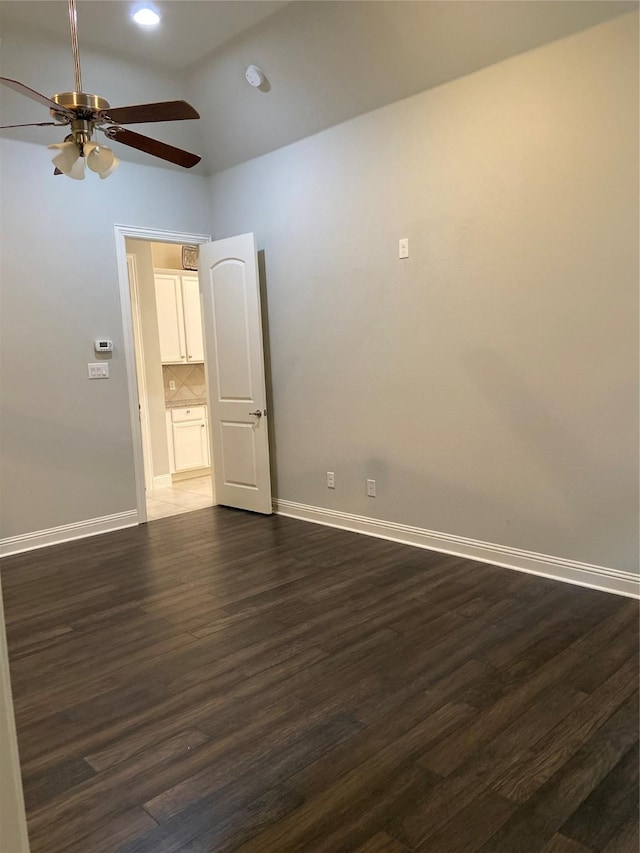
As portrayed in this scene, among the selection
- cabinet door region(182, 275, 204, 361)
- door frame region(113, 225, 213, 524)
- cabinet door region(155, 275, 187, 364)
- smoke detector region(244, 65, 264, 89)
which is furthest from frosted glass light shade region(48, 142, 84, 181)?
cabinet door region(182, 275, 204, 361)

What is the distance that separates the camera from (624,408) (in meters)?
3.09

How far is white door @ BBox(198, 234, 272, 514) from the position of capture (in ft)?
16.1

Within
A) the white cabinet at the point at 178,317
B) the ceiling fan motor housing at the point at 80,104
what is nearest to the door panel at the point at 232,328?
the white cabinet at the point at 178,317

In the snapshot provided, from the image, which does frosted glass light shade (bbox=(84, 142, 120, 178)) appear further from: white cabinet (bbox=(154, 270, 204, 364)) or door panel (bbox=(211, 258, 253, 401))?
white cabinet (bbox=(154, 270, 204, 364))

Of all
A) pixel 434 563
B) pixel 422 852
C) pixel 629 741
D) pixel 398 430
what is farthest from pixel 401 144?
pixel 422 852

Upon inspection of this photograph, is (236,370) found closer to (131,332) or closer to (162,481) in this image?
(131,332)

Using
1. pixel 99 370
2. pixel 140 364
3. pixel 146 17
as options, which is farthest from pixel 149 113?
pixel 140 364

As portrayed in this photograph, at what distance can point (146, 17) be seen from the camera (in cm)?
352

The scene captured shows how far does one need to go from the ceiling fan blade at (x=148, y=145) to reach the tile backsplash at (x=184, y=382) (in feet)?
12.8

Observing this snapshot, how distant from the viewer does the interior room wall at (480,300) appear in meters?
3.08

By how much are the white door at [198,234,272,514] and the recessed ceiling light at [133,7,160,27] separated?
5.12ft

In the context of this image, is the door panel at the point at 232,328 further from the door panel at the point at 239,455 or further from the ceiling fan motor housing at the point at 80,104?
the ceiling fan motor housing at the point at 80,104

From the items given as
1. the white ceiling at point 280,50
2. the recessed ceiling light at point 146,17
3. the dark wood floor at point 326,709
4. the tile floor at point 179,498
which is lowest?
the dark wood floor at point 326,709

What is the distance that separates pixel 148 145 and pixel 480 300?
204 cm
